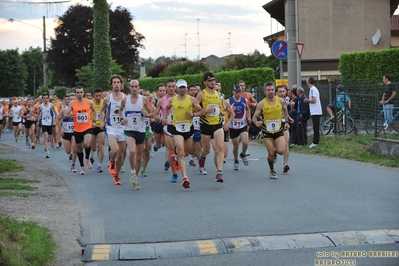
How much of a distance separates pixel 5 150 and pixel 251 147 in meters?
9.40

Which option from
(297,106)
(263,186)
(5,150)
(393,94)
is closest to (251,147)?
(297,106)

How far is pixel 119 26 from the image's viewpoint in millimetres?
66062

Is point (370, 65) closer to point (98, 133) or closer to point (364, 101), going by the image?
point (364, 101)

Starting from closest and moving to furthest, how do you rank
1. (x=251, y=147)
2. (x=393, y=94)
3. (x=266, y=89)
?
(x=266, y=89), (x=393, y=94), (x=251, y=147)

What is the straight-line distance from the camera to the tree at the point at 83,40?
218 feet

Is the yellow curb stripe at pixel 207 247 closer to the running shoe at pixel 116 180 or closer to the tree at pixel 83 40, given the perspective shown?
the running shoe at pixel 116 180

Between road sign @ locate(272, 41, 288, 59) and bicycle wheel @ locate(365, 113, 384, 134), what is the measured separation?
384cm

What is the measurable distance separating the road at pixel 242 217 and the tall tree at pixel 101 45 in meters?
26.1

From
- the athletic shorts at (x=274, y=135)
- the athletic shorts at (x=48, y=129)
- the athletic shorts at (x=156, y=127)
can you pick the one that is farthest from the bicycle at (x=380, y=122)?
the athletic shorts at (x=48, y=129)

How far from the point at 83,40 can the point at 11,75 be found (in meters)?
54.3

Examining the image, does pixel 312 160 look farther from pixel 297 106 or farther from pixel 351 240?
pixel 351 240

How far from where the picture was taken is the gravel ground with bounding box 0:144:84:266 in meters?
8.77

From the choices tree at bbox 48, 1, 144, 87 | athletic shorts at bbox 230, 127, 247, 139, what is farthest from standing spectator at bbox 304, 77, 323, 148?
tree at bbox 48, 1, 144, 87

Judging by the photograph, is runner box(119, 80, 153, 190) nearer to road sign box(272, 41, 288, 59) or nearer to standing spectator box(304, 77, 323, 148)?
standing spectator box(304, 77, 323, 148)
